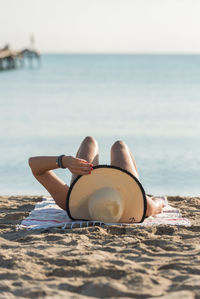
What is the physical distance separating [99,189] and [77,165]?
27cm

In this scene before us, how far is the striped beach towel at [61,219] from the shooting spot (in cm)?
409

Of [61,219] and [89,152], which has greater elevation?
[89,152]

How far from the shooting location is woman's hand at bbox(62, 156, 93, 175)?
3.83 meters

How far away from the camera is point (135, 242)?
3607 mm

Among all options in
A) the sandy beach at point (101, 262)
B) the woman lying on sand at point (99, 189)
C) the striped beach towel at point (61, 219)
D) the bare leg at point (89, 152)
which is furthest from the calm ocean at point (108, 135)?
the sandy beach at point (101, 262)

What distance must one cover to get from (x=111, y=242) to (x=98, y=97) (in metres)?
18.6

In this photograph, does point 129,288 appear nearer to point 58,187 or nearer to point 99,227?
point 99,227

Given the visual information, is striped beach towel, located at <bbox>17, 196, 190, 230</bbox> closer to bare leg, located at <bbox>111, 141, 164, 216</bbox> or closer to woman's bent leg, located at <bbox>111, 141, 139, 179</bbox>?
bare leg, located at <bbox>111, 141, 164, 216</bbox>

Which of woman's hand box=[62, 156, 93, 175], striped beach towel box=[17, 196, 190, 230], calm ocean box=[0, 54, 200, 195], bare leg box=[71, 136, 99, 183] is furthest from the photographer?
calm ocean box=[0, 54, 200, 195]

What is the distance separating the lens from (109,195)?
3.92 meters

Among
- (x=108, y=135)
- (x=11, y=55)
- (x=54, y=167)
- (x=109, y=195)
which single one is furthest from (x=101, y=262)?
(x=11, y=55)

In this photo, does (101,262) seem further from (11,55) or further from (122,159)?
(11,55)

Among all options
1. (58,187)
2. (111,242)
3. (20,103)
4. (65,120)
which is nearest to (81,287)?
Answer: (111,242)

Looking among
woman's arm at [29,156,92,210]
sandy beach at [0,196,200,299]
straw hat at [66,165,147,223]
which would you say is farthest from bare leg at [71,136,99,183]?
sandy beach at [0,196,200,299]
